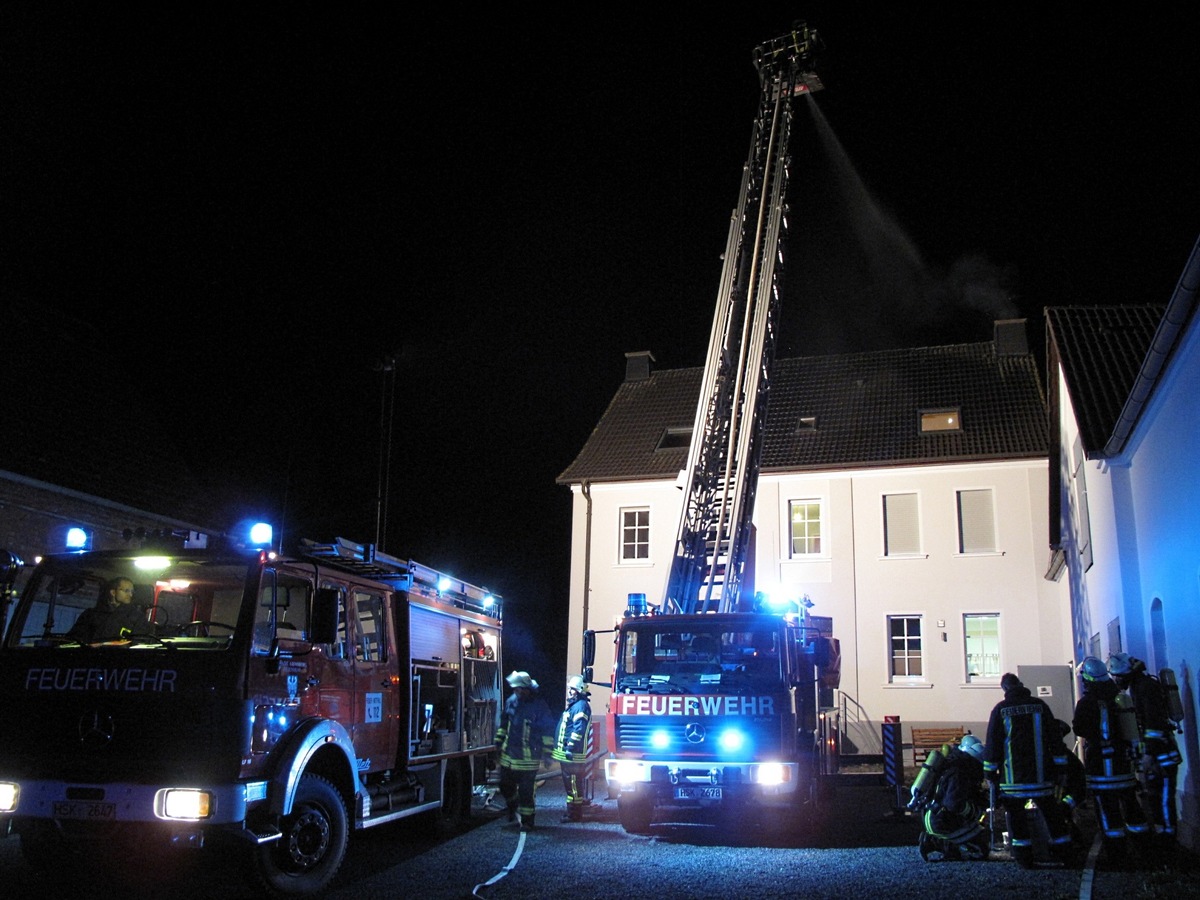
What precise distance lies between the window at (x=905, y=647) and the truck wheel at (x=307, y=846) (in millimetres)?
16002

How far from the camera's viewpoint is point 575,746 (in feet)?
38.0

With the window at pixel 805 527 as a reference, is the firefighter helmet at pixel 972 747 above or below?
below

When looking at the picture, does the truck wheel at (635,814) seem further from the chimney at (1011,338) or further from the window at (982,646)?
the chimney at (1011,338)

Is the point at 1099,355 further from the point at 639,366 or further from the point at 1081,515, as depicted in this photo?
the point at 639,366

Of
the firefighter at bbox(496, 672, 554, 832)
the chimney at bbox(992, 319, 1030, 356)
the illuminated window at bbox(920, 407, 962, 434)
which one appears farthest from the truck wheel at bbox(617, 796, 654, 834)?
the chimney at bbox(992, 319, 1030, 356)

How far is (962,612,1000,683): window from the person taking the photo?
68.4ft

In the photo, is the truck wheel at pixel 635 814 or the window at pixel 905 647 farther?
the window at pixel 905 647

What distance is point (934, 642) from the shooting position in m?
21.2

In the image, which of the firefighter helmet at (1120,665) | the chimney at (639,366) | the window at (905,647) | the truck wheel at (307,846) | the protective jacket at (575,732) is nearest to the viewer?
the truck wheel at (307,846)

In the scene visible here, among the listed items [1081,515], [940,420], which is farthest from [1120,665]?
[940,420]

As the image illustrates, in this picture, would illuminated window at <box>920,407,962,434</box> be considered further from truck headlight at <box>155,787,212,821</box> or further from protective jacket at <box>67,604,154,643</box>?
truck headlight at <box>155,787,212,821</box>

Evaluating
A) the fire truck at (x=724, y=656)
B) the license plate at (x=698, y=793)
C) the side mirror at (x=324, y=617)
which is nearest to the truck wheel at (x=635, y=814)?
the fire truck at (x=724, y=656)

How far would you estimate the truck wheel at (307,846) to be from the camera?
688 centimetres

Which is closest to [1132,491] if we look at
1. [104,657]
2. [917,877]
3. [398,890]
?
[917,877]
